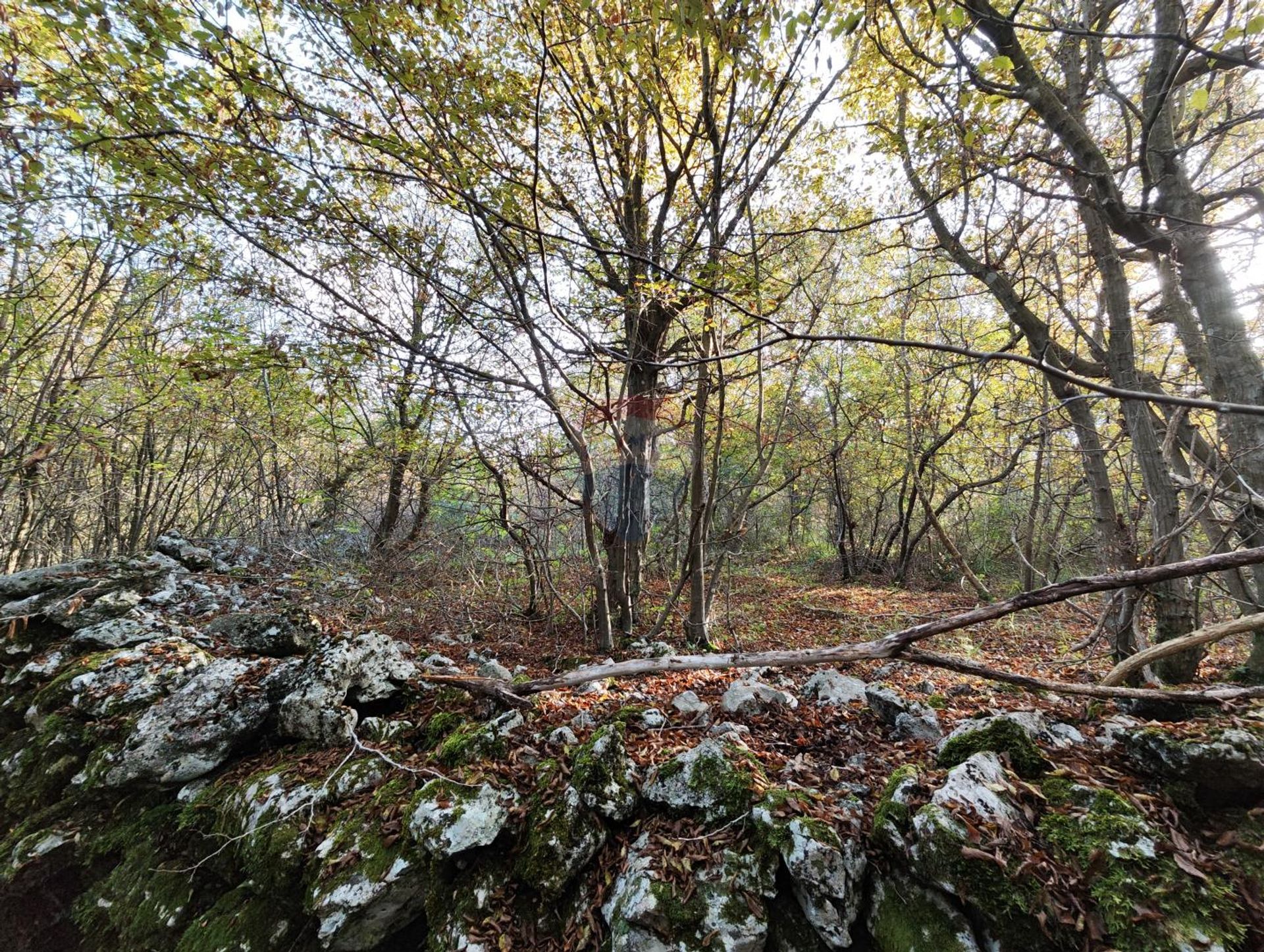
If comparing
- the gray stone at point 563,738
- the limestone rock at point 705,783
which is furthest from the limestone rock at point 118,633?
the limestone rock at point 705,783

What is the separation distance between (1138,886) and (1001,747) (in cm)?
57

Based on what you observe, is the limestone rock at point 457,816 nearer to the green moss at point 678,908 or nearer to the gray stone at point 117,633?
the green moss at point 678,908

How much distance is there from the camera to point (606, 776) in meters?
2.08

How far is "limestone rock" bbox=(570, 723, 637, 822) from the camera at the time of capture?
201 cm

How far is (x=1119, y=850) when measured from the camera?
1.42 meters

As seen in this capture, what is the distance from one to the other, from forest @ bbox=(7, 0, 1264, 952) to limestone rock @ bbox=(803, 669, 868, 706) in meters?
0.03

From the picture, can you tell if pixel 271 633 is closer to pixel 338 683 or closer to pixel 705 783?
pixel 338 683

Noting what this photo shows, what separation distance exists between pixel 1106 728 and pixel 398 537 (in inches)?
278

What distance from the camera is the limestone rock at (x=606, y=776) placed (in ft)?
6.59

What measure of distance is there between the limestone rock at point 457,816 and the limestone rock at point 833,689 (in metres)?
1.82

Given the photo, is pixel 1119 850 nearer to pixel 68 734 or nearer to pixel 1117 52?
pixel 68 734

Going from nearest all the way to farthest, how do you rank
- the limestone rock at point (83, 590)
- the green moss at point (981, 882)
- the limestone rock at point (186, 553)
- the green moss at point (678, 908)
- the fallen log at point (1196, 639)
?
1. the green moss at point (981, 882)
2. the green moss at point (678, 908)
3. the fallen log at point (1196, 639)
4. the limestone rock at point (83, 590)
5. the limestone rock at point (186, 553)

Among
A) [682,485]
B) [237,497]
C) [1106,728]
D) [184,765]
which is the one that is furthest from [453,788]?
[237,497]

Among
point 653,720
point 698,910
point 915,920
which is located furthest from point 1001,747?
point 653,720
